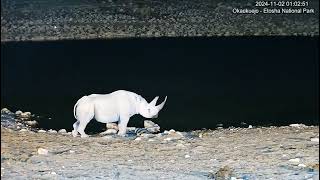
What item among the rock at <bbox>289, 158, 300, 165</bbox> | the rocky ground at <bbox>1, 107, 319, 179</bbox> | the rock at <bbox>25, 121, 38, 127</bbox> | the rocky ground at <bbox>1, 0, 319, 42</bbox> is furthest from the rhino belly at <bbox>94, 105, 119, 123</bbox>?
the rocky ground at <bbox>1, 0, 319, 42</bbox>

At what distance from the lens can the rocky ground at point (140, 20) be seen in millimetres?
21547

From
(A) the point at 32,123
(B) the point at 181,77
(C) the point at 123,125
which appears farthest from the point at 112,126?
(B) the point at 181,77

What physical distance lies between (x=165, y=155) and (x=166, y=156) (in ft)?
0.16

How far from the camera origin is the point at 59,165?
19.9 ft

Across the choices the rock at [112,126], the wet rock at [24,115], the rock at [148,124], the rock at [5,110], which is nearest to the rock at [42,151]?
the rock at [112,126]

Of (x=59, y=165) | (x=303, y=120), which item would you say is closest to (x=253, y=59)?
(x=303, y=120)

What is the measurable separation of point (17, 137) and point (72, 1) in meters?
17.1

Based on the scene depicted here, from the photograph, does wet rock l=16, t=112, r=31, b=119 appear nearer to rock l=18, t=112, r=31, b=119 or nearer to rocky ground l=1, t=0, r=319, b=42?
rock l=18, t=112, r=31, b=119

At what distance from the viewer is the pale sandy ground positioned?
18.9 feet

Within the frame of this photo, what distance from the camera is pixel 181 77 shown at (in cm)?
1352

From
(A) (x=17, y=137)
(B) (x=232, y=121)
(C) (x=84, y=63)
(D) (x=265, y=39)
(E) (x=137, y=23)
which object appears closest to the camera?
(A) (x=17, y=137)

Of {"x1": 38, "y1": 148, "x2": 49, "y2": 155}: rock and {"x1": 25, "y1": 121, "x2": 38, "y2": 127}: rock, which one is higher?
{"x1": 38, "y1": 148, "x2": 49, "y2": 155}: rock

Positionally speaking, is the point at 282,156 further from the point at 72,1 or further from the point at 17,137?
the point at 72,1

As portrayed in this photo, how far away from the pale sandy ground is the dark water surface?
4.41 ft
